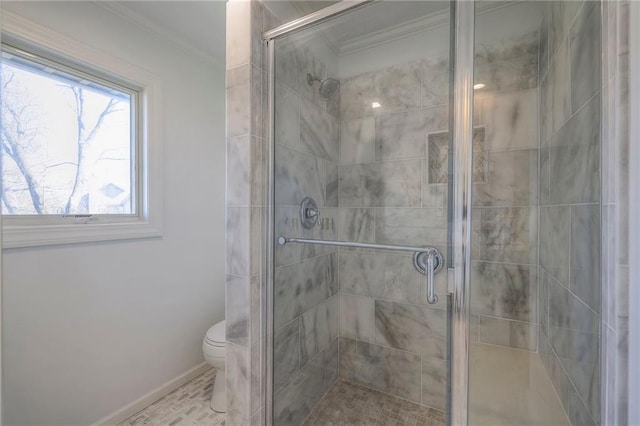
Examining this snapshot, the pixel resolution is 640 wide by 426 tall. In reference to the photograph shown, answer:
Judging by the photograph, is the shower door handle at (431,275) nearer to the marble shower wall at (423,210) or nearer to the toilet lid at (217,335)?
the marble shower wall at (423,210)

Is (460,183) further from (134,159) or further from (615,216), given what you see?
(134,159)

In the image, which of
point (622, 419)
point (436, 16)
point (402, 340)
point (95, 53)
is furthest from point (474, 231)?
point (95, 53)

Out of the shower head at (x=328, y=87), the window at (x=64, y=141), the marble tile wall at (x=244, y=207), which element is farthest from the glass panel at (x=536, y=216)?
the window at (x=64, y=141)

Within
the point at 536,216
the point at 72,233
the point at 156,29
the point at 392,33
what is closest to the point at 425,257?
the point at 536,216

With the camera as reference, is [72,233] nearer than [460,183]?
No

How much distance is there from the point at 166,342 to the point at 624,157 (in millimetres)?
2239

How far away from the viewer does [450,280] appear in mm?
1023

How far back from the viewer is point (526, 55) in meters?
1.26

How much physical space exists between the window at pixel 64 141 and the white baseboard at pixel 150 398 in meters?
1.08

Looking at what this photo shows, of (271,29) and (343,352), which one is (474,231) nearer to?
(343,352)

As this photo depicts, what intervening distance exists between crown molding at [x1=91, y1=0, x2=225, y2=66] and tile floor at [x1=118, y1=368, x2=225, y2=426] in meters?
2.24

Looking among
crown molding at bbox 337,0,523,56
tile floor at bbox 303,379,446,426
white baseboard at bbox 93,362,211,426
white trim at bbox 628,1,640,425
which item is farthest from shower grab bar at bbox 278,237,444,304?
white baseboard at bbox 93,362,211,426

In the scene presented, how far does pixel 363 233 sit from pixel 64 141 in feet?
5.51

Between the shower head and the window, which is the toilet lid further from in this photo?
the shower head
